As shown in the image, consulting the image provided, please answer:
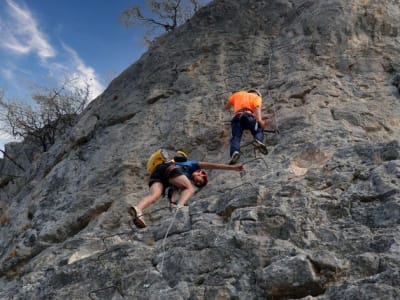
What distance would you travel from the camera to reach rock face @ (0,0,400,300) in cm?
521

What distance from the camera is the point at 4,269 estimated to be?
831cm

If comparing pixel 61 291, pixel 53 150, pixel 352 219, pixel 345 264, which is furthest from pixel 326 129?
pixel 53 150

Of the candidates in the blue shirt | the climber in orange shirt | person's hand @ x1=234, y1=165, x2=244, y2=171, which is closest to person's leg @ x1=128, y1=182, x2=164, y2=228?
the blue shirt

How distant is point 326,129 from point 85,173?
15.8 ft

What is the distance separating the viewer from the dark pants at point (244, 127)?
332 inches

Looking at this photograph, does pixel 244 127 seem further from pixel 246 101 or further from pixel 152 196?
pixel 152 196

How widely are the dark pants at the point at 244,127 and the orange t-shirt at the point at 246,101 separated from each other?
287mm

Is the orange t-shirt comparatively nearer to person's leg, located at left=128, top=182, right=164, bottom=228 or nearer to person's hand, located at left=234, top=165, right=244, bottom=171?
person's hand, located at left=234, top=165, right=244, bottom=171

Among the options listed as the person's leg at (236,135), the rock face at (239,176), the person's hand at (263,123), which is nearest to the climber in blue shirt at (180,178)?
the rock face at (239,176)

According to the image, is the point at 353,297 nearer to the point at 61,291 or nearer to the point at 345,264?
Answer: the point at 345,264

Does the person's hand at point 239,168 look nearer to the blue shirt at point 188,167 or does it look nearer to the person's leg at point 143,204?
the blue shirt at point 188,167

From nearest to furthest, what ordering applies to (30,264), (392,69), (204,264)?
(204,264)
(30,264)
(392,69)

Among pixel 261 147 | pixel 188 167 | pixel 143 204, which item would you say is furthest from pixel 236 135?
pixel 143 204

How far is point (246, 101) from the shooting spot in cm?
901
